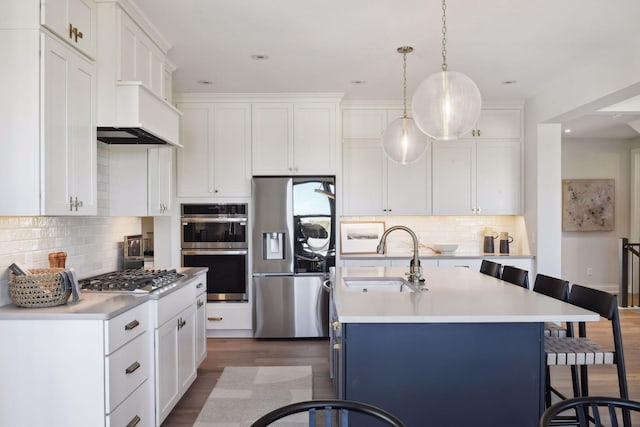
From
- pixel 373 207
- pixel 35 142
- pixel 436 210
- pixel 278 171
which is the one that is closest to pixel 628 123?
pixel 436 210

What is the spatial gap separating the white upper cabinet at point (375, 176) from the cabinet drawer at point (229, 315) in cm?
160

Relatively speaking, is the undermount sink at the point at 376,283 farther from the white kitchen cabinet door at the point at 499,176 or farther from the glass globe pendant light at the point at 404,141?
the white kitchen cabinet door at the point at 499,176

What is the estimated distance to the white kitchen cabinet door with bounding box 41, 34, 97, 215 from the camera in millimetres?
2162

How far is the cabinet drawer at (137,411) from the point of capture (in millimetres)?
2152

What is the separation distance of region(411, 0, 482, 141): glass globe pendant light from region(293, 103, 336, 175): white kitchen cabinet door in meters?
2.54

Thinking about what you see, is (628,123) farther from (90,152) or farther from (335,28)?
(90,152)

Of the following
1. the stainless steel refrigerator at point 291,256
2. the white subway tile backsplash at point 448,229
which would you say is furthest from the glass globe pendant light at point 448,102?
the white subway tile backsplash at point 448,229

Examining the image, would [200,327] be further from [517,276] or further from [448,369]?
[517,276]

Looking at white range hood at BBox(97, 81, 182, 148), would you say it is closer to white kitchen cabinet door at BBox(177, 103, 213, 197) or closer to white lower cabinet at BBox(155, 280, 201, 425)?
white lower cabinet at BBox(155, 280, 201, 425)

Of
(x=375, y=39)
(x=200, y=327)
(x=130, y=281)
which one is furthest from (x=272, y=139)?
(x=130, y=281)

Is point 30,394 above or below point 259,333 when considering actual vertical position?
above

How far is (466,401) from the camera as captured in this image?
2139 mm

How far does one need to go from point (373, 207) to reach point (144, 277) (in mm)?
2969

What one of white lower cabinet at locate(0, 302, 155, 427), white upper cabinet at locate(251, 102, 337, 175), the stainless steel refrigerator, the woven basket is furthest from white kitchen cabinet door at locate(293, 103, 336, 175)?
white lower cabinet at locate(0, 302, 155, 427)
